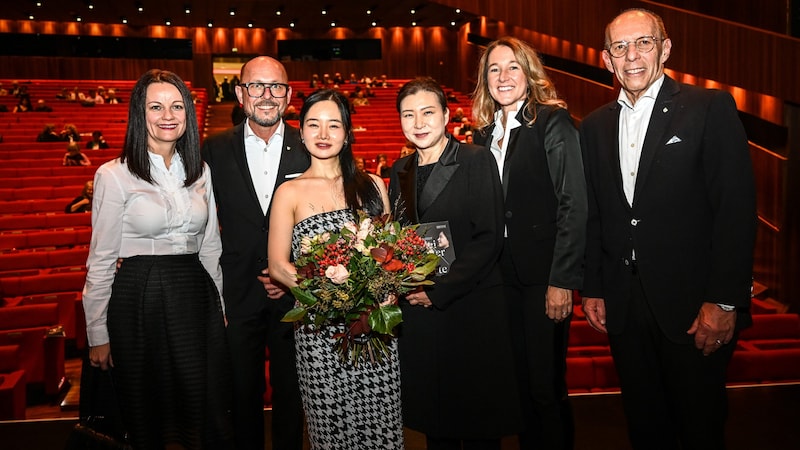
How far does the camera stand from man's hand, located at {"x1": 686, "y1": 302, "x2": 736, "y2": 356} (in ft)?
6.84

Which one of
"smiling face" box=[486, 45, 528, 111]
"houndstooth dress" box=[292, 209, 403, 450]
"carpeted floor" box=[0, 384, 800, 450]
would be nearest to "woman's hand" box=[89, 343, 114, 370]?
"houndstooth dress" box=[292, 209, 403, 450]

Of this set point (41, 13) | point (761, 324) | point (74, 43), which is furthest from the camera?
point (74, 43)

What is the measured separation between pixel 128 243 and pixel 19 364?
272 centimetres

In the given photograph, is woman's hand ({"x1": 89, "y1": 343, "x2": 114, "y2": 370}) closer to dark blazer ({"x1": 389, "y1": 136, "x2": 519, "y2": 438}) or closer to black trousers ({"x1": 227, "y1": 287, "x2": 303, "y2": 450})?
black trousers ({"x1": 227, "y1": 287, "x2": 303, "y2": 450})

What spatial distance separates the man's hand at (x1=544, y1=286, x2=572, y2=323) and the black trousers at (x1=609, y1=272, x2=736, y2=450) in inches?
7.2

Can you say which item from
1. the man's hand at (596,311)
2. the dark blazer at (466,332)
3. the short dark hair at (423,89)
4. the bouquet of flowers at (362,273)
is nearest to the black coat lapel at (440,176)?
the dark blazer at (466,332)

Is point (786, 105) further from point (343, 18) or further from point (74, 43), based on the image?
point (74, 43)

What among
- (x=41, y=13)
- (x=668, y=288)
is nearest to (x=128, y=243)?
(x=668, y=288)

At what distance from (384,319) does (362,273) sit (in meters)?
0.16

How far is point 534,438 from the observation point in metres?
2.48

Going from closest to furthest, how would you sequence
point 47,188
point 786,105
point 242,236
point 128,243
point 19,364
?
point 128,243
point 242,236
point 19,364
point 786,105
point 47,188

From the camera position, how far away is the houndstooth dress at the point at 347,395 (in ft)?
7.62

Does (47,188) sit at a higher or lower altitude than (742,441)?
higher

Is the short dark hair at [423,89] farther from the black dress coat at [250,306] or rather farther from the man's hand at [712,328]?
the man's hand at [712,328]
